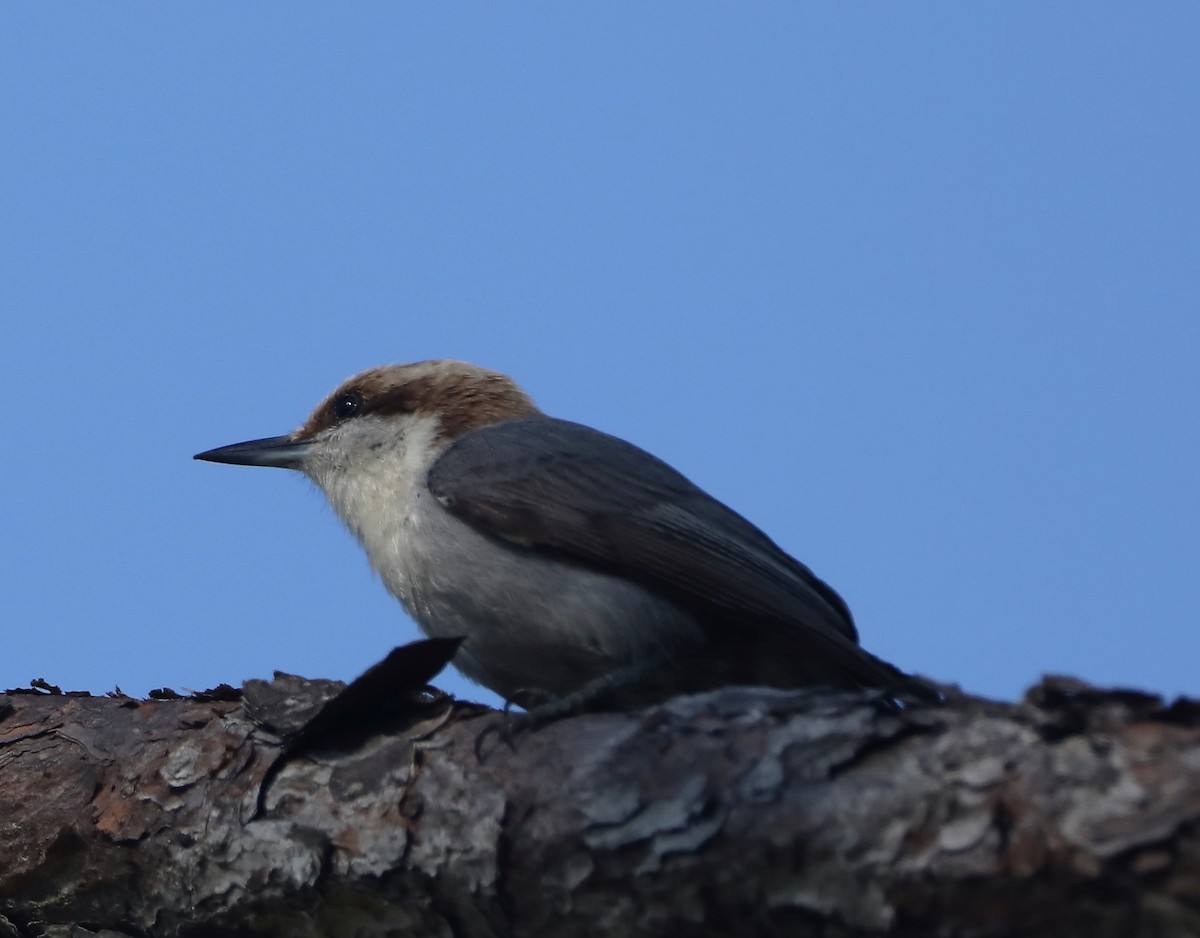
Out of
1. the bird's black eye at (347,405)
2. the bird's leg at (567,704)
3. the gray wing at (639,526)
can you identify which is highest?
the bird's black eye at (347,405)

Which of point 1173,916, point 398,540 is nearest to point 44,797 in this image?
point 398,540

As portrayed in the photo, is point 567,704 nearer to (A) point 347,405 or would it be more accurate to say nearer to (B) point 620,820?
(B) point 620,820

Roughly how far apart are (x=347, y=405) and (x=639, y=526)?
6.19 feet

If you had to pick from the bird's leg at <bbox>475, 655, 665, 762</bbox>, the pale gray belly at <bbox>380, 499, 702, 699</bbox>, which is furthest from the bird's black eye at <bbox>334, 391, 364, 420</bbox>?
the bird's leg at <bbox>475, 655, 665, 762</bbox>

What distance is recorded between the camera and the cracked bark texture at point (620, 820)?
274 centimetres

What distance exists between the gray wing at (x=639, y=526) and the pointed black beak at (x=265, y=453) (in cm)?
107

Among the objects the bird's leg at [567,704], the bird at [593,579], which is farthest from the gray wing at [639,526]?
the bird's leg at [567,704]

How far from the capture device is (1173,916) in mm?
2561

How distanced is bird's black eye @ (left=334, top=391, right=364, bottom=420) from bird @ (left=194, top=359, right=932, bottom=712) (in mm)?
735

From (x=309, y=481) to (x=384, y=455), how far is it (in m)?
0.57

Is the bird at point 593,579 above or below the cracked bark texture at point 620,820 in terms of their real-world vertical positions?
above

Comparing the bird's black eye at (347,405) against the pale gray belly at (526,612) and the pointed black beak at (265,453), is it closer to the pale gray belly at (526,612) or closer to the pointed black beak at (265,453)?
the pointed black beak at (265,453)

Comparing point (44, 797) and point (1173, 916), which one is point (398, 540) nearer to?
point (44, 797)

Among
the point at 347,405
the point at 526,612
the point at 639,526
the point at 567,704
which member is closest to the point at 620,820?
the point at 567,704
